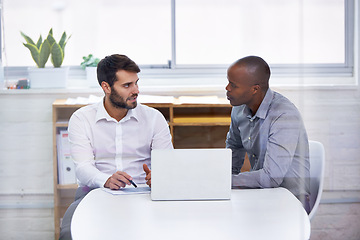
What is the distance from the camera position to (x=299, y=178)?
6.06 ft

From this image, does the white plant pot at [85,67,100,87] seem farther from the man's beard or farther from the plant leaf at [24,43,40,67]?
the plant leaf at [24,43,40,67]

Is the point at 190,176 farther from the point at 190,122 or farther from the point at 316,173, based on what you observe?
the point at 316,173

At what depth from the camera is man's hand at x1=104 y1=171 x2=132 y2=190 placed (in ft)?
5.70

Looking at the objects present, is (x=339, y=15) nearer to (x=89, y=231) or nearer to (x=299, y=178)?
(x=299, y=178)

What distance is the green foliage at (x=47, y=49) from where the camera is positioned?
171 centimetres

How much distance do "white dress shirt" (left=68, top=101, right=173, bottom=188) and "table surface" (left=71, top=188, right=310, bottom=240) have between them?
3.4 inches

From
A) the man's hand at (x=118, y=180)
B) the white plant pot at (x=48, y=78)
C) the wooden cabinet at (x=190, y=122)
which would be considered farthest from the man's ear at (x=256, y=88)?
the white plant pot at (x=48, y=78)

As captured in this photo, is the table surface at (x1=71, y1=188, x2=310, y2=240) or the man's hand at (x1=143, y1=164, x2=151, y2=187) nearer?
the table surface at (x1=71, y1=188, x2=310, y2=240)

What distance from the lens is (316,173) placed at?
1892mm

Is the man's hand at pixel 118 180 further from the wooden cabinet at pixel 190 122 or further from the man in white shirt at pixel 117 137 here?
the wooden cabinet at pixel 190 122

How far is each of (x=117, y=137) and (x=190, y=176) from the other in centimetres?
30

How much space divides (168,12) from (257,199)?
28.3 inches

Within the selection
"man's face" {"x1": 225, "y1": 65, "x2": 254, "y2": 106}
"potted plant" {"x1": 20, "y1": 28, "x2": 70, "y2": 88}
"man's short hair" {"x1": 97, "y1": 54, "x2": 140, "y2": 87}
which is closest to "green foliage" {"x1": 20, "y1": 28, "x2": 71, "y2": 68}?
"potted plant" {"x1": 20, "y1": 28, "x2": 70, "y2": 88}

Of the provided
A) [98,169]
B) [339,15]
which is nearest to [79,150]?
[98,169]
